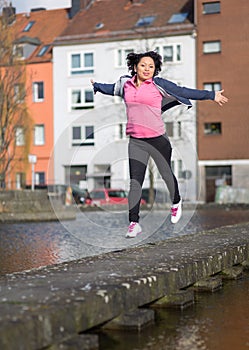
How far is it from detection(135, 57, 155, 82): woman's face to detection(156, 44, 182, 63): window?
2120 inches

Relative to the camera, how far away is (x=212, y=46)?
196 ft

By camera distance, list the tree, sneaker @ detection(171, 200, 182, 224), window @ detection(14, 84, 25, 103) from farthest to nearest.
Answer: window @ detection(14, 84, 25, 103)
the tree
sneaker @ detection(171, 200, 182, 224)

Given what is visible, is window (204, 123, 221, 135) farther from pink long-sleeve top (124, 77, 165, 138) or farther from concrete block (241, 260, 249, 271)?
pink long-sleeve top (124, 77, 165, 138)

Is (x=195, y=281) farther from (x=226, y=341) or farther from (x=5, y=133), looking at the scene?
(x=5, y=133)

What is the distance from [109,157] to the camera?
9219 mm

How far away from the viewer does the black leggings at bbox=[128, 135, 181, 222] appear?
8047 millimetres

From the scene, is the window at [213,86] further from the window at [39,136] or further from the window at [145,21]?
the window at [39,136]

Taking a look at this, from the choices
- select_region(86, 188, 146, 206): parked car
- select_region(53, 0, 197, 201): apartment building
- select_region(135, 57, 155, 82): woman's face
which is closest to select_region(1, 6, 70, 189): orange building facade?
select_region(53, 0, 197, 201): apartment building

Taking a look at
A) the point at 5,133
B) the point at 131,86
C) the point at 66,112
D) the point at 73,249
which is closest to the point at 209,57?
the point at 66,112

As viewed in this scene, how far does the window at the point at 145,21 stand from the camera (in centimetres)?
6272

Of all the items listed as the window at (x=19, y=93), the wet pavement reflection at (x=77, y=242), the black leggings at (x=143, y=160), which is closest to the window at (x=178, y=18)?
the window at (x=19, y=93)

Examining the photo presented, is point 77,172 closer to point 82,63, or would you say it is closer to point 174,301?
point 174,301

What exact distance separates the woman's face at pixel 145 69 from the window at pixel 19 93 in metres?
34.0

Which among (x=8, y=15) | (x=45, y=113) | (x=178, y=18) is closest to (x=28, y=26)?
(x=45, y=113)
